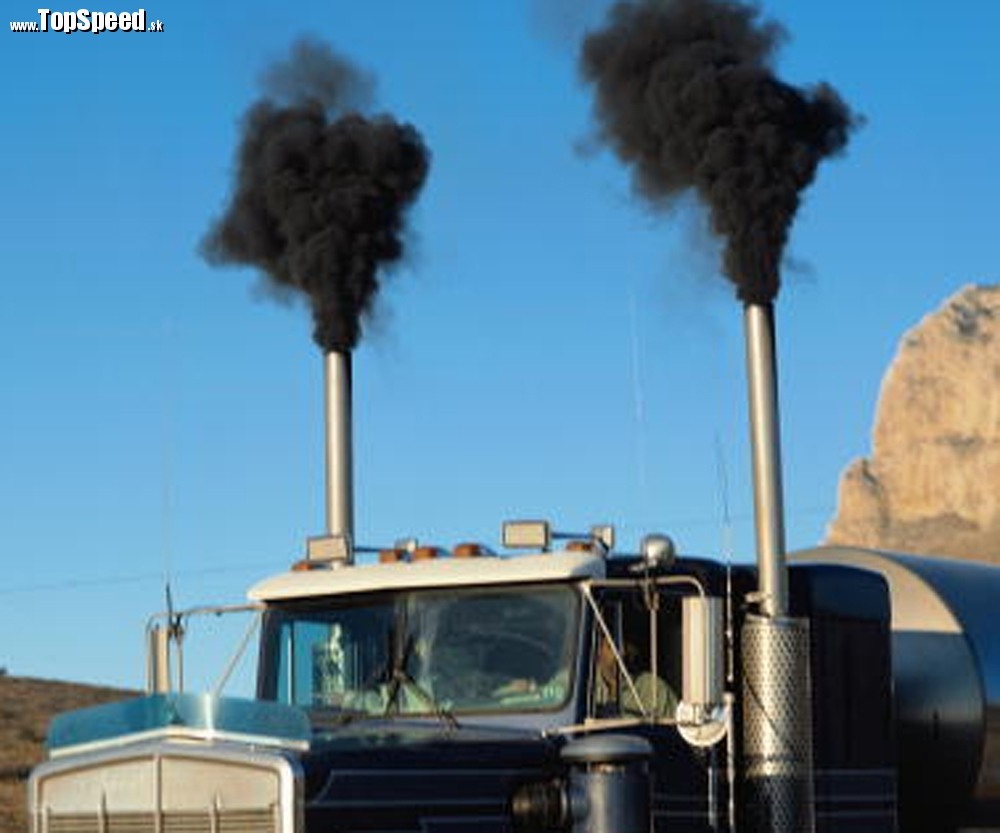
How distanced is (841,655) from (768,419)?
4.41 ft

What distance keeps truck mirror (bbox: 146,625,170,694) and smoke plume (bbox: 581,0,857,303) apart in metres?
3.85

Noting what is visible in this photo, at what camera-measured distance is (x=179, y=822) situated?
11031 millimetres

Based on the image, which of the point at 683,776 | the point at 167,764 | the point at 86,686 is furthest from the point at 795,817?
the point at 86,686

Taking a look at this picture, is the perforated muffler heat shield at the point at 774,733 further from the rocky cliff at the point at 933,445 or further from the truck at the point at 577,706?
the rocky cliff at the point at 933,445

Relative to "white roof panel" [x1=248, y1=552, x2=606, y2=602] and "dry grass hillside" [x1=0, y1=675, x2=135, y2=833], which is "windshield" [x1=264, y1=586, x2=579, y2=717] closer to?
"white roof panel" [x1=248, y1=552, x2=606, y2=602]

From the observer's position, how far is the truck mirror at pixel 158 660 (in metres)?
14.1

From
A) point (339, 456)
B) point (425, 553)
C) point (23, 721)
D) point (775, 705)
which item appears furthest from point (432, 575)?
point (23, 721)

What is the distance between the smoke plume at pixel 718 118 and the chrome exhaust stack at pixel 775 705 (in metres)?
1.85

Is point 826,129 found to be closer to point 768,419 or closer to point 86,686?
point 768,419

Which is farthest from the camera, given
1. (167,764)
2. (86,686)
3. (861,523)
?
(861,523)

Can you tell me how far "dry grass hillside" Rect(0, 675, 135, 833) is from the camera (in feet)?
113

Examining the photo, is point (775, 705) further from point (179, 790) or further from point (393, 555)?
point (179, 790)

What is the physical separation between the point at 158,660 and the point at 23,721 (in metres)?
30.7

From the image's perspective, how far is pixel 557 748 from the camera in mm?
11922
